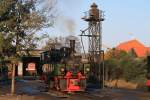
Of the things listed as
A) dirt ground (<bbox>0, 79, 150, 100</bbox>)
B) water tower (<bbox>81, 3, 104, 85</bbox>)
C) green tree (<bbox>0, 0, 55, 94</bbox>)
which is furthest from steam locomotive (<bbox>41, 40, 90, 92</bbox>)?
water tower (<bbox>81, 3, 104, 85</bbox>)

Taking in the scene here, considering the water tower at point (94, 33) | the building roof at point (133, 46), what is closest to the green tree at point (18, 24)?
the water tower at point (94, 33)

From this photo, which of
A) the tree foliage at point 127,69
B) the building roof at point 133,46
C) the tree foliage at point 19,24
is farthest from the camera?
the building roof at point 133,46

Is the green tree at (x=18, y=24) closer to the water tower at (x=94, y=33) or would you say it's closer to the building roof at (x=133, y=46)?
the water tower at (x=94, y=33)

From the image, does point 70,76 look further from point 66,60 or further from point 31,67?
point 31,67

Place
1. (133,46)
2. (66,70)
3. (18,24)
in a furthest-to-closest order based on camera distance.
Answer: (133,46), (66,70), (18,24)

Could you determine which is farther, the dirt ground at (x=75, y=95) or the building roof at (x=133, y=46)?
the building roof at (x=133, y=46)

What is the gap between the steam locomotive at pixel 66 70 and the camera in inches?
1540

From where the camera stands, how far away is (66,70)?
40156 millimetres

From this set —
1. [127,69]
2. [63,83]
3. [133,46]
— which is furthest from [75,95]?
[133,46]

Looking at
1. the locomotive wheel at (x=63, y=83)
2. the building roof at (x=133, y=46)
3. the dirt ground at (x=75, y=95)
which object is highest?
the building roof at (x=133, y=46)

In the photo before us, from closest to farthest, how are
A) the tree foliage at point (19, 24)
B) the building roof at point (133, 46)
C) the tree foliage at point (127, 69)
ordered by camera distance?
the tree foliage at point (19, 24) → the tree foliage at point (127, 69) → the building roof at point (133, 46)

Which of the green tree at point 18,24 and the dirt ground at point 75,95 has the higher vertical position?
the green tree at point 18,24

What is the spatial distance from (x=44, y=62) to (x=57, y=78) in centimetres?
629

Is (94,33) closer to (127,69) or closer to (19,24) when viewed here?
(127,69)
